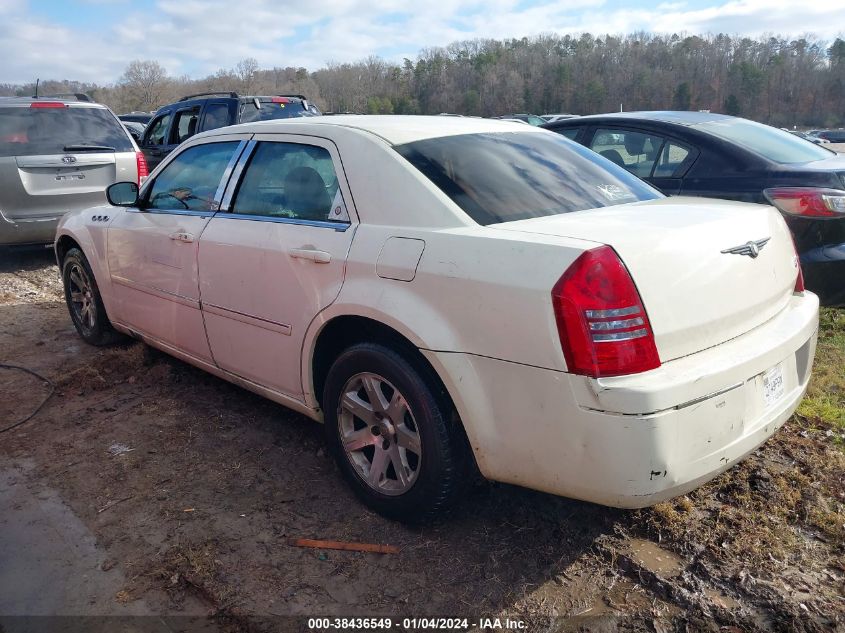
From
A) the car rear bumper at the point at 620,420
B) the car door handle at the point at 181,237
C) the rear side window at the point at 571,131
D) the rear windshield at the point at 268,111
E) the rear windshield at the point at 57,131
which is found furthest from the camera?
the rear windshield at the point at 268,111

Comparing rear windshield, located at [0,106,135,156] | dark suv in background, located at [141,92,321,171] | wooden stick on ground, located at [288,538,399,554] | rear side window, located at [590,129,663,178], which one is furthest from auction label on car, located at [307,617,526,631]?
dark suv in background, located at [141,92,321,171]

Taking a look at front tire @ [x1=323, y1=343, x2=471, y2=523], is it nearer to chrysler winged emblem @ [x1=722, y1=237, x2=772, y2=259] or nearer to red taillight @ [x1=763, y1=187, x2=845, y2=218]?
chrysler winged emblem @ [x1=722, y1=237, x2=772, y2=259]

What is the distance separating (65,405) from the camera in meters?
4.28

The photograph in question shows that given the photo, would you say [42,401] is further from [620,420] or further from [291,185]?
[620,420]

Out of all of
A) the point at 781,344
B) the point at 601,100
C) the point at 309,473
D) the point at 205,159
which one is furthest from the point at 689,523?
the point at 601,100

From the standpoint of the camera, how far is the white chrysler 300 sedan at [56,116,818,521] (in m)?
2.24

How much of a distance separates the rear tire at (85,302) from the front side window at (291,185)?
206cm

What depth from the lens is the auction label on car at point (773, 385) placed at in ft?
8.44

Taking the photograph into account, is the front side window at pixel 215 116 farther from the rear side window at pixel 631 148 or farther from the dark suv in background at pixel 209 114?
the rear side window at pixel 631 148

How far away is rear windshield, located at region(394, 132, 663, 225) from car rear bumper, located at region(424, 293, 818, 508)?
692 mm

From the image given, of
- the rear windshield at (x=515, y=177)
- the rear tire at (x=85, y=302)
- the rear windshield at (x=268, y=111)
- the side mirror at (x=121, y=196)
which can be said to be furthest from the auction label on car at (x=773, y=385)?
the rear windshield at (x=268, y=111)

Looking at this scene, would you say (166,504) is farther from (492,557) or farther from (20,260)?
(20,260)

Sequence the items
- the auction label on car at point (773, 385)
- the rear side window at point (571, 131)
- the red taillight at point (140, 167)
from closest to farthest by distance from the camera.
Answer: the auction label on car at point (773, 385)
the rear side window at point (571, 131)
the red taillight at point (140, 167)

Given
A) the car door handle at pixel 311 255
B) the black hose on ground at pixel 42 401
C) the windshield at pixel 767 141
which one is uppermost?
the windshield at pixel 767 141
